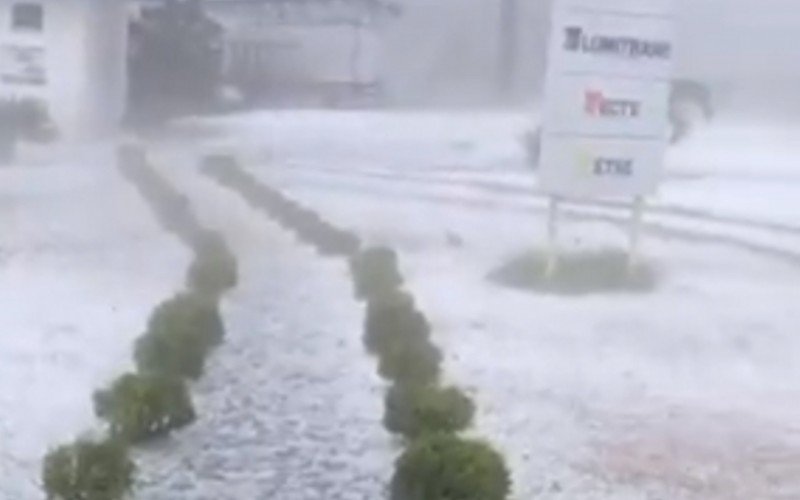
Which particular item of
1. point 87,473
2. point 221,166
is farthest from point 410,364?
point 221,166

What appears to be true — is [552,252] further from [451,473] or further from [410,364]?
[451,473]

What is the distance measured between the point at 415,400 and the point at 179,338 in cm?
185

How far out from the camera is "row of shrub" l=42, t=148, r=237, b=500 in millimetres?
8359

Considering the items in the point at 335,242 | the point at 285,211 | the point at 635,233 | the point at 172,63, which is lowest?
the point at 172,63

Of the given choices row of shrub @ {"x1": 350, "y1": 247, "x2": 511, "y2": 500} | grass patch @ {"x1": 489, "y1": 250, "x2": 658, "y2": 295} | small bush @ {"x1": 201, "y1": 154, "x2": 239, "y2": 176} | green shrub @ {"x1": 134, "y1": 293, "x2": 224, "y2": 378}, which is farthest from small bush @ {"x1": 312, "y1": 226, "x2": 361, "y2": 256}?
small bush @ {"x1": 201, "y1": 154, "x2": 239, "y2": 176}

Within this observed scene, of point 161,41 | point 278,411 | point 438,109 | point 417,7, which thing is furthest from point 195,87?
point 278,411

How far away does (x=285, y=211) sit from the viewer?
20.3m

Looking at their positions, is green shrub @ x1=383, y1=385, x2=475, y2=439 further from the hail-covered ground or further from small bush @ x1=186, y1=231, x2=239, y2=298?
small bush @ x1=186, y1=231, x2=239, y2=298

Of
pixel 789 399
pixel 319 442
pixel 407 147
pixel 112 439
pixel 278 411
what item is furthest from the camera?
pixel 407 147

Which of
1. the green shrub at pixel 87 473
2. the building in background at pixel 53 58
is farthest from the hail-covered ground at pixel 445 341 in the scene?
the building in background at pixel 53 58

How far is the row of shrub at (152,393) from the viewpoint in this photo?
27.4ft

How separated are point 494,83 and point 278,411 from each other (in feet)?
137

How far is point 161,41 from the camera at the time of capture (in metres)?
38.4

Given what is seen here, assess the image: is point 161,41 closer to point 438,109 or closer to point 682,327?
point 438,109
